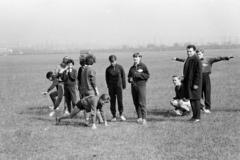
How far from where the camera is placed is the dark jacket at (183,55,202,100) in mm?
10922

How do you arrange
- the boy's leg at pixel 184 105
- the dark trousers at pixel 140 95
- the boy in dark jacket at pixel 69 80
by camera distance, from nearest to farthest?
the dark trousers at pixel 140 95, the boy's leg at pixel 184 105, the boy in dark jacket at pixel 69 80

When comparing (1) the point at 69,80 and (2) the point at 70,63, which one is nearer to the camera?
(2) the point at 70,63

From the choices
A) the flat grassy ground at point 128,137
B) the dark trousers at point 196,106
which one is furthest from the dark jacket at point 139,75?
the dark trousers at point 196,106

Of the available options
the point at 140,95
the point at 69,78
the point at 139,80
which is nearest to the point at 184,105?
the point at 140,95

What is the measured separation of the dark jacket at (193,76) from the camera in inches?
430

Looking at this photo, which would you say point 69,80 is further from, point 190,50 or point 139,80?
point 190,50

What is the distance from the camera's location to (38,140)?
9617 mm

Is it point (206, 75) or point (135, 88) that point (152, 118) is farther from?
point (206, 75)

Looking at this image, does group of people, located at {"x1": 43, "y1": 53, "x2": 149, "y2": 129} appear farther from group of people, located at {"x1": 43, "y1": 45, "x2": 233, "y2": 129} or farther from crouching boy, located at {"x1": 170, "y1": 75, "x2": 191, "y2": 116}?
crouching boy, located at {"x1": 170, "y1": 75, "x2": 191, "y2": 116}

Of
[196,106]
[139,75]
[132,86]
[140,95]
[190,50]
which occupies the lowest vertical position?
[196,106]

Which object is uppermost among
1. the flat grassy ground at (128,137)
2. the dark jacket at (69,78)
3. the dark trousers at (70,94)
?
the dark jacket at (69,78)

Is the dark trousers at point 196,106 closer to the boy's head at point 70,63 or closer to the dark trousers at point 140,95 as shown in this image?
the dark trousers at point 140,95

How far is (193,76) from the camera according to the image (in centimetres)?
1105

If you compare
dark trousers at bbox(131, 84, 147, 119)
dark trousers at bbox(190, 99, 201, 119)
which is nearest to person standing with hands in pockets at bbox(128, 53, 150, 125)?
dark trousers at bbox(131, 84, 147, 119)
